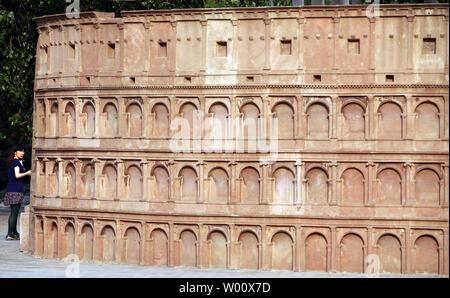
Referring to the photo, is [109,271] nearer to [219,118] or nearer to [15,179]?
[219,118]

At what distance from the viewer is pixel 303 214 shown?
3228 cm

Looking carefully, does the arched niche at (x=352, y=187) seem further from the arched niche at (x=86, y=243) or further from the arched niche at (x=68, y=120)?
the arched niche at (x=68, y=120)

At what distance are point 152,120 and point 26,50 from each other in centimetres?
1899

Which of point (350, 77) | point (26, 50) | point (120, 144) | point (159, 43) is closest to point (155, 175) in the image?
point (120, 144)

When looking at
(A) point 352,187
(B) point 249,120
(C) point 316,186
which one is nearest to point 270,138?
(B) point 249,120

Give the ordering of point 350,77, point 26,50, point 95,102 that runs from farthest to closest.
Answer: point 26,50 < point 95,102 < point 350,77

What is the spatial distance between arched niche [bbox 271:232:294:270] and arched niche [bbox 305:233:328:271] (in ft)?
1.55

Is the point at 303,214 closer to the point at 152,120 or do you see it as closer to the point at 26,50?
the point at 152,120

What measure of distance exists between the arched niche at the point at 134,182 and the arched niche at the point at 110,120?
4.07 feet

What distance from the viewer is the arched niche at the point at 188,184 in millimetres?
33281

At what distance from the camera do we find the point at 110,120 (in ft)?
114

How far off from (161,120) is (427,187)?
8187 millimetres

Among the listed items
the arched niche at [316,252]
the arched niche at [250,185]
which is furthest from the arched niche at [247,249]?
the arched niche at [316,252]

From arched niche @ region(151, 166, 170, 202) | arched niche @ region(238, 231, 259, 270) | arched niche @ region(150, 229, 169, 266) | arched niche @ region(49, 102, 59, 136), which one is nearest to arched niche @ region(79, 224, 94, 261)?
arched niche @ region(150, 229, 169, 266)
